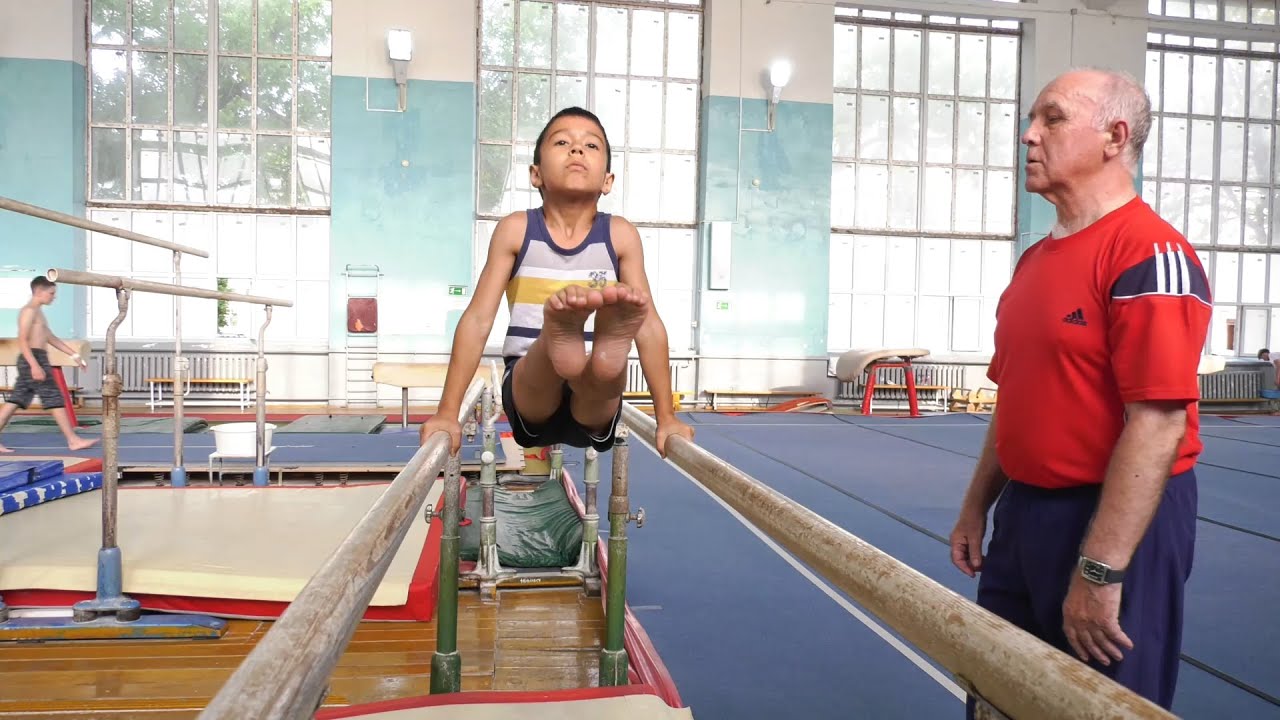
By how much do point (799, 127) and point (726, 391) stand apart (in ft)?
14.8

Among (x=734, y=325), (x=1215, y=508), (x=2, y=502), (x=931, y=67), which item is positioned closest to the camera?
(x=2, y=502)

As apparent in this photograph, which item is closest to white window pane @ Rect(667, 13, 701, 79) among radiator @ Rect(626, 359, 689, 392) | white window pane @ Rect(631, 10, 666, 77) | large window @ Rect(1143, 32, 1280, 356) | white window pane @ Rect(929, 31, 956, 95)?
white window pane @ Rect(631, 10, 666, 77)

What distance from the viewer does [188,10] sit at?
39.8ft

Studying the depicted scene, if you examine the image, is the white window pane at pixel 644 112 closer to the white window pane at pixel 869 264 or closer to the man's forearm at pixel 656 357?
the white window pane at pixel 869 264

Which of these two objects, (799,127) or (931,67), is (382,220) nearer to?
(799,127)

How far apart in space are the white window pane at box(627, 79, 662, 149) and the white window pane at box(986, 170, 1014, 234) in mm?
6166

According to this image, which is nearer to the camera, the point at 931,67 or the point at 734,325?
the point at 734,325

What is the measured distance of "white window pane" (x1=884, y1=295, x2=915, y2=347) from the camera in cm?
1413

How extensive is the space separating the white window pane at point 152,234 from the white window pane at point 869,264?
435 inches

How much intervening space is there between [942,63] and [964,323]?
15.2ft

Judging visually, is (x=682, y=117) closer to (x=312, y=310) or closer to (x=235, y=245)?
(x=312, y=310)

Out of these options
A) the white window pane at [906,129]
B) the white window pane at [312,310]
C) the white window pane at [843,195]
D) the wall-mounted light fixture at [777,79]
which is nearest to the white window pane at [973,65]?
the white window pane at [906,129]

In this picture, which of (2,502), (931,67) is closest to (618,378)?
(2,502)

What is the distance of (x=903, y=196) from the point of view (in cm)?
1413
